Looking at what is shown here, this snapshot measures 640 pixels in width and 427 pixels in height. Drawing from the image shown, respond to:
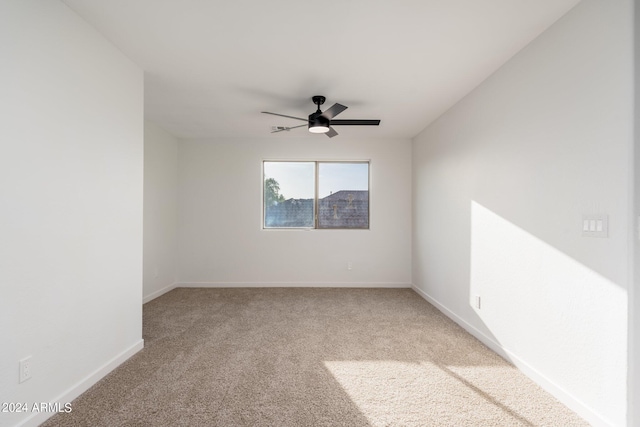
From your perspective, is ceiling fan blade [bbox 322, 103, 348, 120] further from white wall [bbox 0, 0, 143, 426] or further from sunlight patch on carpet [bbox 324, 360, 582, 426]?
sunlight patch on carpet [bbox 324, 360, 582, 426]

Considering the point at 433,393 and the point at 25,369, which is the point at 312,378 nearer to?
the point at 433,393

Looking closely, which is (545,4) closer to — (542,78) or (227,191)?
(542,78)

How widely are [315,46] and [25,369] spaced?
268cm

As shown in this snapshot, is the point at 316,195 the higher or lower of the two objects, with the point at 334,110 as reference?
lower

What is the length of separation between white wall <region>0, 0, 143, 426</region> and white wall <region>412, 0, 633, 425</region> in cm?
308

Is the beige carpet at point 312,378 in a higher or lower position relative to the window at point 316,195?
lower

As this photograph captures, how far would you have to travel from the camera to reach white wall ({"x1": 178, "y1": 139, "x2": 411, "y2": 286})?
5.16 meters

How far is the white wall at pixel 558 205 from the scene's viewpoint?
1.65 m

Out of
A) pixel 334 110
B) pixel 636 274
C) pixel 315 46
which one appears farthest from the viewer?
pixel 334 110

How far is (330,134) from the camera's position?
368cm

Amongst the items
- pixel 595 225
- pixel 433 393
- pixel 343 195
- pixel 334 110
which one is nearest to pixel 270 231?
pixel 343 195

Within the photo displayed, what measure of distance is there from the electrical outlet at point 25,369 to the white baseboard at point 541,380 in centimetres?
308

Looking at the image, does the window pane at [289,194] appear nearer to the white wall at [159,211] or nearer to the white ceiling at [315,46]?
the white wall at [159,211]

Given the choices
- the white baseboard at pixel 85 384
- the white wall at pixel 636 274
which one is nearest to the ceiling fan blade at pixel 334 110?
the white wall at pixel 636 274
